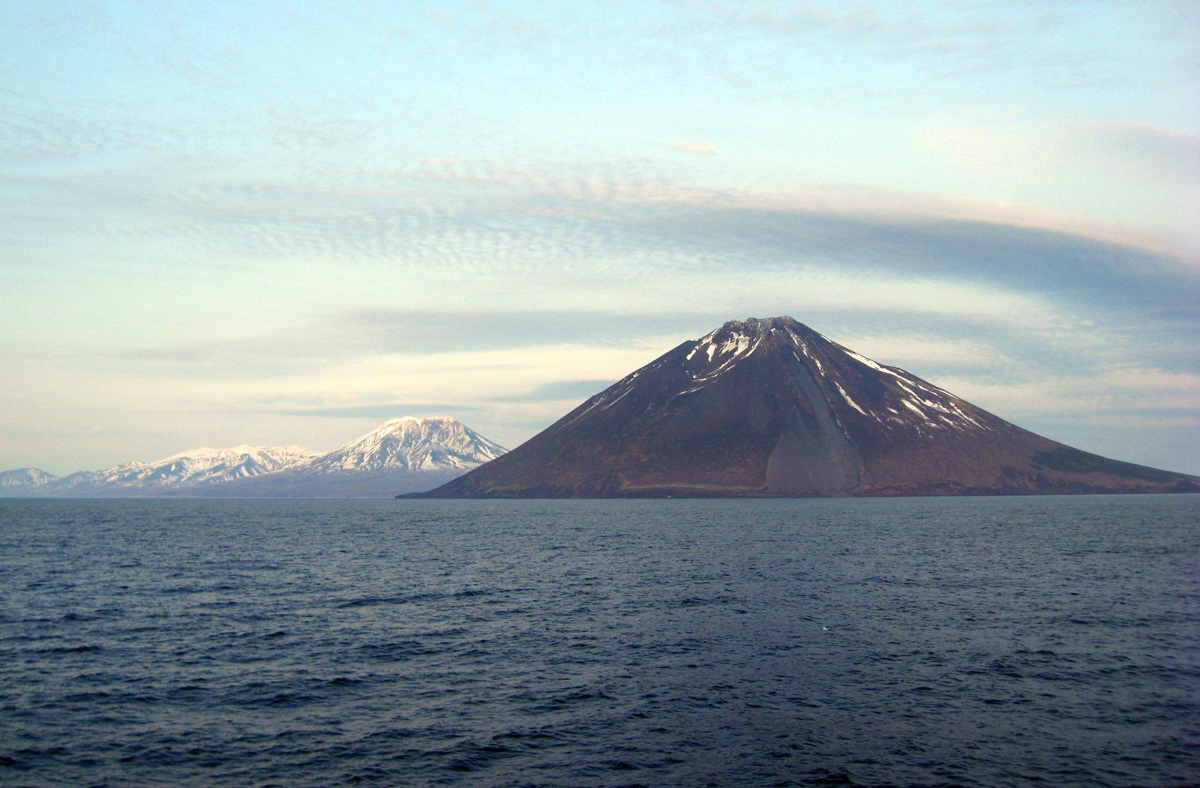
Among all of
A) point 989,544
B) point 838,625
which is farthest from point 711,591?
point 989,544

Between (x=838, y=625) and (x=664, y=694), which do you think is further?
(x=838, y=625)

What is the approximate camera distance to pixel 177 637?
5053 centimetres

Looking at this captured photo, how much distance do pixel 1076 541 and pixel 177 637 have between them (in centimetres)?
11602

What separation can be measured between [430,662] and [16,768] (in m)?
19.2

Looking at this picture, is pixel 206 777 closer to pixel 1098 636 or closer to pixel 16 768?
pixel 16 768

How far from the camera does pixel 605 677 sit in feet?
135

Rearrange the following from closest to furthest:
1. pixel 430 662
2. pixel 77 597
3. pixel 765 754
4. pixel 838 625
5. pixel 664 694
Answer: pixel 765 754
pixel 664 694
pixel 430 662
pixel 838 625
pixel 77 597

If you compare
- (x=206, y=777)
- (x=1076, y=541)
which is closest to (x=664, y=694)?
(x=206, y=777)

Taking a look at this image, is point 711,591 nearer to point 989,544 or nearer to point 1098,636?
point 1098,636

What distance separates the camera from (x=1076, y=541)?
119 m

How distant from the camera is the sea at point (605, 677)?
29.4 m

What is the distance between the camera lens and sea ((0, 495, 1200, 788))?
96.4 ft

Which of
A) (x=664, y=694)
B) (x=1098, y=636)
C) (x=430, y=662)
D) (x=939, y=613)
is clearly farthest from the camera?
(x=939, y=613)

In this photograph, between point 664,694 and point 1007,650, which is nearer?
point 664,694
